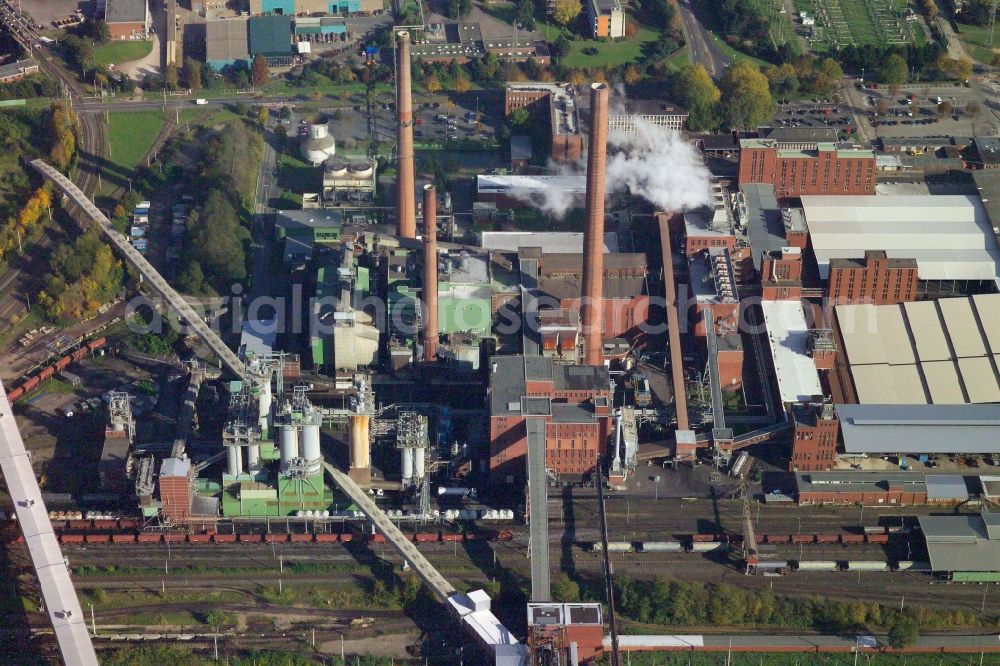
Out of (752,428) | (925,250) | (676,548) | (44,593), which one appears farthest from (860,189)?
(44,593)

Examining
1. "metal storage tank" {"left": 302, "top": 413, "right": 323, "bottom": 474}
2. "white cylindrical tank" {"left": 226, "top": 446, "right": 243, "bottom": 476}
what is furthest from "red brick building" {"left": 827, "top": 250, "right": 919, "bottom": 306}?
"white cylindrical tank" {"left": 226, "top": 446, "right": 243, "bottom": 476}

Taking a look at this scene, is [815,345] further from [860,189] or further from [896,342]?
[860,189]

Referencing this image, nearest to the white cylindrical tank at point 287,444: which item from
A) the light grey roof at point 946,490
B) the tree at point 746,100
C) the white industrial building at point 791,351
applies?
the white industrial building at point 791,351

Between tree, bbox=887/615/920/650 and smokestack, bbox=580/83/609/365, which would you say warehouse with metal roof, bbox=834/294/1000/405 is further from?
tree, bbox=887/615/920/650

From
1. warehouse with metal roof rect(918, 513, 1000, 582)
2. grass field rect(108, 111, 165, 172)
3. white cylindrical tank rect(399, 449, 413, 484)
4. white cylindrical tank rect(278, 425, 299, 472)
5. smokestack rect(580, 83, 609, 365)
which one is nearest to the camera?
warehouse with metal roof rect(918, 513, 1000, 582)

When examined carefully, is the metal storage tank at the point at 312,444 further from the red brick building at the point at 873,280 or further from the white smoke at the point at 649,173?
the red brick building at the point at 873,280

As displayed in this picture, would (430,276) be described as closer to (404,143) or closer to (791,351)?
(404,143)

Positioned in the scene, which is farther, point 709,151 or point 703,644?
point 709,151
